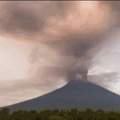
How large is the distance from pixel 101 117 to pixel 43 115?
47.4 ft

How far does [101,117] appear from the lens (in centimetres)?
10925

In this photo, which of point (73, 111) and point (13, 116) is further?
point (73, 111)

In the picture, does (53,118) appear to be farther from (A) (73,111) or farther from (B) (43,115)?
(A) (73,111)

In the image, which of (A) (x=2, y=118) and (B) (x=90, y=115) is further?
(B) (x=90, y=115)

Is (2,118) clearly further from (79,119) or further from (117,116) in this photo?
(117,116)

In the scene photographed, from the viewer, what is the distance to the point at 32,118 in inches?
4277

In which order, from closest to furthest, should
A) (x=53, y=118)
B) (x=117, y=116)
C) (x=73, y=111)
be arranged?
(x=53, y=118), (x=117, y=116), (x=73, y=111)

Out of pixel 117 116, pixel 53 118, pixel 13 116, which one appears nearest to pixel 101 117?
pixel 117 116

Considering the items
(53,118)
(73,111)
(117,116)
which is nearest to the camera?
(53,118)

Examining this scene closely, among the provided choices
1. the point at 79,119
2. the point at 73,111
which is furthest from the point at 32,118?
the point at 73,111

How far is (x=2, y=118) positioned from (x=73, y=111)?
2617cm

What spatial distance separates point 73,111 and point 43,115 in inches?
664

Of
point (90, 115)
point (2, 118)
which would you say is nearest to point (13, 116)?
point (2, 118)

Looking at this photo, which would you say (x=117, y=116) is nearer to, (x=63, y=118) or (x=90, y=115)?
(x=90, y=115)
